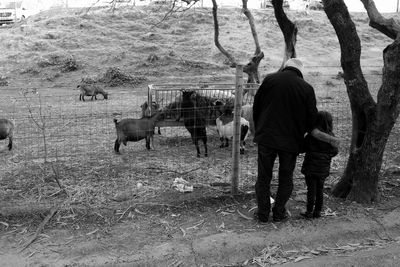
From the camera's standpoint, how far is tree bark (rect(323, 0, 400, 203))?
5.12m

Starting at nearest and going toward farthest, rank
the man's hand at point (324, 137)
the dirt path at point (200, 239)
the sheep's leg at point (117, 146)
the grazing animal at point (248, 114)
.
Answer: the dirt path at point (200, 239) → the man's hand at point (324, 137) → the sheep's leg at point (117, 146) → the grazing animal at point (248, 114)

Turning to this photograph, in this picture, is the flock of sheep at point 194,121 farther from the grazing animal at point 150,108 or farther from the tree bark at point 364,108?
the tree bark at point 364,108

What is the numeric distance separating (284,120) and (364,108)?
51.5 inches

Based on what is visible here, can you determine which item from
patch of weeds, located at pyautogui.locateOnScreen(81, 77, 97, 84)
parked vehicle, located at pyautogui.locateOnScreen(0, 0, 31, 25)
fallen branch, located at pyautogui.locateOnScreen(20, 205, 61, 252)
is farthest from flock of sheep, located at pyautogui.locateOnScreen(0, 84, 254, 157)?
parked vehicle, located at pyautogui.locateOnScreen(0, 0, 31, 25)

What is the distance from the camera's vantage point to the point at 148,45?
27.5 meters

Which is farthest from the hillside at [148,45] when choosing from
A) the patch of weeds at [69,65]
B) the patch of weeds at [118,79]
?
the patch of weeds at [118,79]

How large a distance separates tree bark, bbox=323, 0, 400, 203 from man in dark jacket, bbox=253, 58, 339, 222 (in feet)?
2.62

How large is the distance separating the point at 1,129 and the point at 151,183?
4.08 metres

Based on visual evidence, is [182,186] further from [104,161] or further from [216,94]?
[216,94]

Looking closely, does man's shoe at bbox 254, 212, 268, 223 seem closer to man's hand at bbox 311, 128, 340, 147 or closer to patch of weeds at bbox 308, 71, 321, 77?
man's hand at bbox 311, 128, 340, 147

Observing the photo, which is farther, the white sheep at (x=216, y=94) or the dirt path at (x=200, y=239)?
the white sheep at (x=216, y=94)

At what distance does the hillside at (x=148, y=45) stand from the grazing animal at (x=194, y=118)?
476 inches

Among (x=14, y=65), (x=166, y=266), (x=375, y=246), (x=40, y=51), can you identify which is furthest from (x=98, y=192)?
(x=40, y=51)

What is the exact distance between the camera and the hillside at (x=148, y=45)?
78.4 feet
